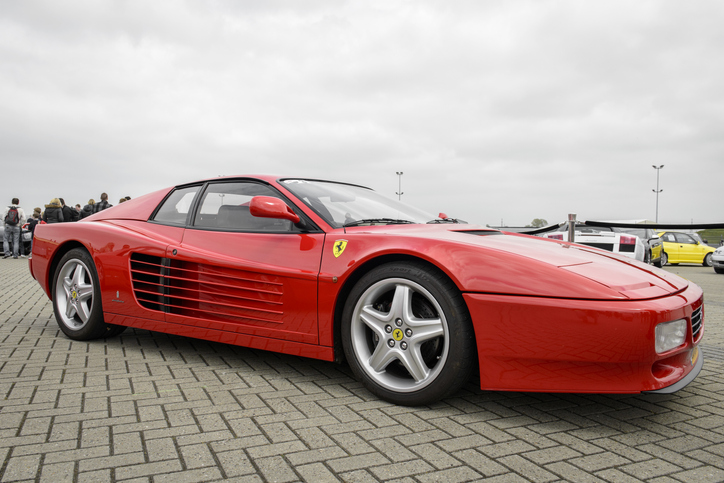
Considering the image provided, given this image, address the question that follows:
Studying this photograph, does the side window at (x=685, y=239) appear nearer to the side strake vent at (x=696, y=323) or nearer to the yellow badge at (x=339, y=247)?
the side strake vent at (x=696, y=323)

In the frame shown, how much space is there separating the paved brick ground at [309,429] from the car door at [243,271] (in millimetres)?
309

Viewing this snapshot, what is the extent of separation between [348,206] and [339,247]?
581mm

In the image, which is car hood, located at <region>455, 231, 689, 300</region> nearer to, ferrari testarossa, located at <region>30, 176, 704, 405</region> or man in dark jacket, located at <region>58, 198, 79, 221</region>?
ferrari testarossa, located at <region>30, 176, 704, 405</region>

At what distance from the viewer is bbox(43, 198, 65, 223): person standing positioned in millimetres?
13527

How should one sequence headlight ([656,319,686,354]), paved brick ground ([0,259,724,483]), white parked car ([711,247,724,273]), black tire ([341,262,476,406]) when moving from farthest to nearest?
white parked car ([711,247,724,273])
black tire ([341,262,476,406])
headlight ([656,319,686,354])
paved brick ground ([0,259,724,483])

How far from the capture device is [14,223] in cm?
1434

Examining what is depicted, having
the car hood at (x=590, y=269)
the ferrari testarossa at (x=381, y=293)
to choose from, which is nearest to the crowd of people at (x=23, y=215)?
the ferrari testarossa at (x=381, y=293)

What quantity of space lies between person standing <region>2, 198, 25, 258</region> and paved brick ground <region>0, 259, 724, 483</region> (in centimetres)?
1295

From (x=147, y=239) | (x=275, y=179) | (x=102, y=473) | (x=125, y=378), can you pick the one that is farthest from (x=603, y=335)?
(x=147, y=239)

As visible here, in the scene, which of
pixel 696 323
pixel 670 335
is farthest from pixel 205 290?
pixel 696 323

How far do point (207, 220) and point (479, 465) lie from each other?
2346 millimetres

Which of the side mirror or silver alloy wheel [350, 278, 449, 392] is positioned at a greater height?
the side mirror

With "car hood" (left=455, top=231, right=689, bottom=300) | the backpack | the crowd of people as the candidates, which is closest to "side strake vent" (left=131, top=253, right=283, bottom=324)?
"car hood" (left=455, top=231, right=689, bottom=300)

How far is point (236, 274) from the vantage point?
3.11 m
